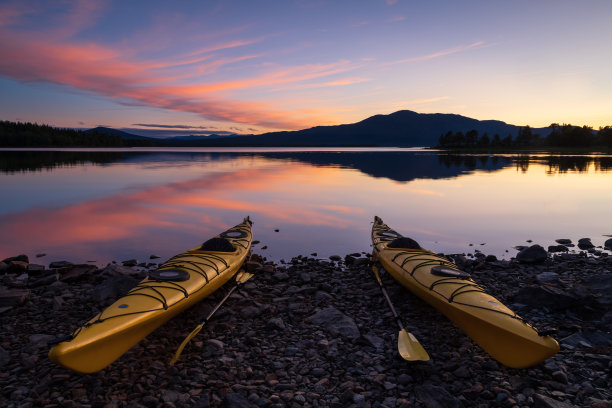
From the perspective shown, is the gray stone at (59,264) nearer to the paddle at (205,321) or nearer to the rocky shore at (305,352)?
the rocky shore at (305,352)

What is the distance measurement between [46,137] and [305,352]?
182969mm

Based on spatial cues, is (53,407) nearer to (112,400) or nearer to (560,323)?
(112,400)

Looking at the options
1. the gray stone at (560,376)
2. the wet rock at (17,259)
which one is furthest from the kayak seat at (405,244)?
the wet rock at (17,259)

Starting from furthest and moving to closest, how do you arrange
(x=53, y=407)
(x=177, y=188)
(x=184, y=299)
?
(x=177, y=188) < (x=184, y=299) < (x=53, y=407)

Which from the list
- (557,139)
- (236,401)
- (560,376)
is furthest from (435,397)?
(557,139)

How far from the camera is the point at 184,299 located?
6.86 metres

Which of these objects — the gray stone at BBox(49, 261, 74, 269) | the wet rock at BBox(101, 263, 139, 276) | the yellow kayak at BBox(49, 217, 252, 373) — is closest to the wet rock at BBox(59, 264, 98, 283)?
the wet rock at BBox(101, 263, 139, 276)

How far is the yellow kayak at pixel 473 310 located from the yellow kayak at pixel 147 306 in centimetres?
484

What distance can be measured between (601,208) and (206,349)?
27357 millimetres

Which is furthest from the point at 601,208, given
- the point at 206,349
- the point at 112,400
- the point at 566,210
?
the point at 112,400

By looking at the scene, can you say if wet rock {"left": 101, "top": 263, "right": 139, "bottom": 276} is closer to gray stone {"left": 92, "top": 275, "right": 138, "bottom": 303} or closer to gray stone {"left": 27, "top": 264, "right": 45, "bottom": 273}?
gray stone {"left": 92, "top": 275, "right": 138, "bottom": 303}

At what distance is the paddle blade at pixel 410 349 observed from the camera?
5.77 meters

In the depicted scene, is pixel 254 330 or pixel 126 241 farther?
pixel 126 241

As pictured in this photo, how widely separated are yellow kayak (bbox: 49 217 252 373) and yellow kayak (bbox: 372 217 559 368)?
15.9ft
